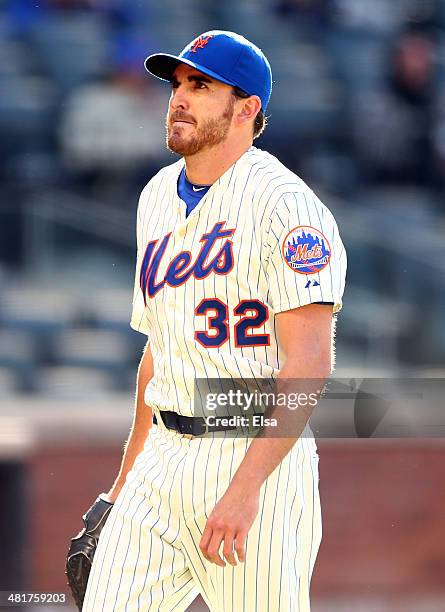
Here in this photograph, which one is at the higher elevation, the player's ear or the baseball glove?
the player's ear

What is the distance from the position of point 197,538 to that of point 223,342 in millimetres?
353

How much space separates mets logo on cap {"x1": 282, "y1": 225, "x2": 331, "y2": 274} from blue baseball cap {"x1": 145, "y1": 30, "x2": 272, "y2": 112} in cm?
30

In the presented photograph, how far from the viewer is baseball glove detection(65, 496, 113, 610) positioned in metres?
2.45

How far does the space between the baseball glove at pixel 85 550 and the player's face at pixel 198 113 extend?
75cm

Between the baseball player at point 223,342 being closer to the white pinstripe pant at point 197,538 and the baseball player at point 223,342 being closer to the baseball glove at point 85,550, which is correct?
the white pinstripe pant at point 197,538

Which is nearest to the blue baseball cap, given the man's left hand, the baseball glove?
the man's left hand

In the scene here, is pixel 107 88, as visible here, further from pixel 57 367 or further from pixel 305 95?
pixel 57 367

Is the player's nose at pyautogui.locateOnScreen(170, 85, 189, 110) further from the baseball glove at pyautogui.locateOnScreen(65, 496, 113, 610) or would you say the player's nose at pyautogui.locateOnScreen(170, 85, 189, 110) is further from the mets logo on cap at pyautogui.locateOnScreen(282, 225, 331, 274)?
the baseball glove at pyautogui.locateOnScreen(65, 496, 113, 610)

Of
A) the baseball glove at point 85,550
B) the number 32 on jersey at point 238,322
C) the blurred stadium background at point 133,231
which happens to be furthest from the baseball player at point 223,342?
the blurred stadium background at point 133,231

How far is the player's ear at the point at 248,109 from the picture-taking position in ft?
7.56

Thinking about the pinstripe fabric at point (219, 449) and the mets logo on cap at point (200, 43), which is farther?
the mets logo on cap at point (200, 43)

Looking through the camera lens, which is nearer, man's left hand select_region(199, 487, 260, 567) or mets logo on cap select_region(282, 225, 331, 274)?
man's left hand select_region(199, 487, 260, 567)

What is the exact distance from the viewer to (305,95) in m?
6.64

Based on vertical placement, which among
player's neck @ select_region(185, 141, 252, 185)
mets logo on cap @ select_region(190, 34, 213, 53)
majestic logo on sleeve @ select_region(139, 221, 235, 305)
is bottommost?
majestic logo on sleeve @ select_region(139, 221, 235, 305)
